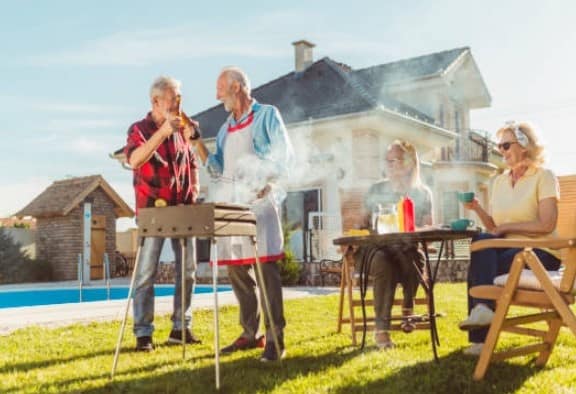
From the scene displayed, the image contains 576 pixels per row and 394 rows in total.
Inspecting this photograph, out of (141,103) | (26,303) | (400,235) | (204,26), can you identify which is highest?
(204,26)

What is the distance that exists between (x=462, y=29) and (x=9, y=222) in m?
22.7

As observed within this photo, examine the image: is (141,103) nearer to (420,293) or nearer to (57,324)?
(57,324)

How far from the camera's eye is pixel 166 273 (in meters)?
15.2

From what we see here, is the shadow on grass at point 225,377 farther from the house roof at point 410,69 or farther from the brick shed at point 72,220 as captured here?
the brick shed at point 72,220

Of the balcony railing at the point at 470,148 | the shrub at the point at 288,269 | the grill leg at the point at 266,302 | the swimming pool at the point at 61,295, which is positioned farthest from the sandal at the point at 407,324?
the balcony railing at the point at 470,148

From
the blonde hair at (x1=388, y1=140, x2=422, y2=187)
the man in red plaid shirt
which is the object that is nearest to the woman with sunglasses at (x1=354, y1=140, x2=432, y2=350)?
the blonde hair at (x1=388, y1=140, x2=422, y2=187)

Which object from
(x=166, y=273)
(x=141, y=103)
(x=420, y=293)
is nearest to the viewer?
(x=141, y=103)

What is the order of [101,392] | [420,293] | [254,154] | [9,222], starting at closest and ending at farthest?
[101,392] → [254,154] → [420,293] → [9,222]

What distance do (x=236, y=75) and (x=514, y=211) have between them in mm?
1711

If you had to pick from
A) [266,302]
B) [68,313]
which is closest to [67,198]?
[68,313]

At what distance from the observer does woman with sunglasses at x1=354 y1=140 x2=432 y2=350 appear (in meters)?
3.85

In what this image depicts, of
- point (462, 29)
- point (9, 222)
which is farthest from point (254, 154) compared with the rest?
point (9, 222)

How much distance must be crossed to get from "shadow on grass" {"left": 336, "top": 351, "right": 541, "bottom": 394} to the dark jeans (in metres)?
0.55

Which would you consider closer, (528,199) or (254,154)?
(528,199)
